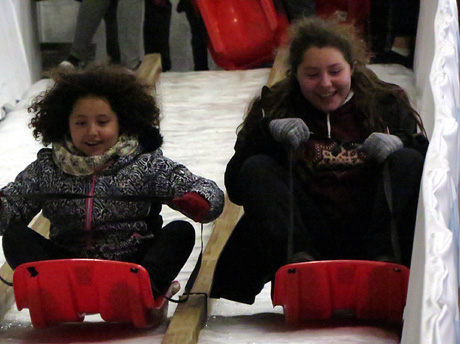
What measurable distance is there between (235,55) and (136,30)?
0.40 meters

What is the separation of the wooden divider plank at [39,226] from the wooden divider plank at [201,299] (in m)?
0.36

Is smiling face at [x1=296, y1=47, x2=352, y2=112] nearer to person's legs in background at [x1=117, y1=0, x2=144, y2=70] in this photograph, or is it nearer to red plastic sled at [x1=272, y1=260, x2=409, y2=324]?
red plastic sled at [x1=272, y1=260, x2=409, y2=324]

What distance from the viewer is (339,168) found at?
1672mm

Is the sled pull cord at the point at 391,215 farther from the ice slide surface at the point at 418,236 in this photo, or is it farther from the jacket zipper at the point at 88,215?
the jacket zipper at the point at 88,215

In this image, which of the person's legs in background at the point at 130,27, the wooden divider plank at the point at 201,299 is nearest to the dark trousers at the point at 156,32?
the person's legs in background at the point at 130,27

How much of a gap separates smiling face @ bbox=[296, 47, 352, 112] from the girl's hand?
293 millimetres

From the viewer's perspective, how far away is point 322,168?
168cm

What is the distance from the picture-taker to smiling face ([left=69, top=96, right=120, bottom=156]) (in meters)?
1.69

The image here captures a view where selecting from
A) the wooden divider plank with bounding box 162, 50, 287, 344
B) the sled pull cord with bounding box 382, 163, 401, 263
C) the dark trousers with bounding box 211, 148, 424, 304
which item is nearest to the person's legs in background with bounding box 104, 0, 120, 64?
the wooden divider plank with bounding box 162, 50, 287, 344

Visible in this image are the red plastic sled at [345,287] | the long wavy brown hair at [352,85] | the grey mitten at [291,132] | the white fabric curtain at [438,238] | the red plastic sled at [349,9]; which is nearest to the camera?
the white fabric curtain at [438,238]

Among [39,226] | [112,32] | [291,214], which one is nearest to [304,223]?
[291,214]

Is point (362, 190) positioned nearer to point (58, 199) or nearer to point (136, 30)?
point (58, 199)

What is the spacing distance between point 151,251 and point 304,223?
27 centimetres

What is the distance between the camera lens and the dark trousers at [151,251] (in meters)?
1.63
